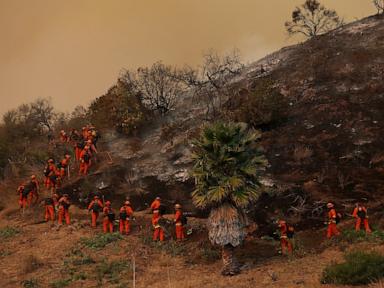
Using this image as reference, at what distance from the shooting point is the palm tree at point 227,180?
2147 cm

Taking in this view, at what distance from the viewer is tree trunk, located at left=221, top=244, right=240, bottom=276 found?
71.4ft

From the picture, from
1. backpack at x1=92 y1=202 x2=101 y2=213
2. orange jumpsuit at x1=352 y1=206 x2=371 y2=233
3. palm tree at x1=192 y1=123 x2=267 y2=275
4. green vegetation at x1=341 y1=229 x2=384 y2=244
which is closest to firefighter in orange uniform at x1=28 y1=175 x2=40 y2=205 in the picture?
backpack at x1=92 y1=202 x2=101 y2=213

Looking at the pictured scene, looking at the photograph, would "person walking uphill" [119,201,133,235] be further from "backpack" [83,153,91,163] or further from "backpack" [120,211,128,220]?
"backpack" [83,153,91,163]

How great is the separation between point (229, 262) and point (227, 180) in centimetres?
336

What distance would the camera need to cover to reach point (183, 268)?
23.2 m

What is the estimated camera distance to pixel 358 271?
17.8 metres

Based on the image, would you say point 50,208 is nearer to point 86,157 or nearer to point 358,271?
point 86,157

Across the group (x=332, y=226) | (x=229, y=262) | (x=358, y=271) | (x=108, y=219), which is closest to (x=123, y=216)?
(x=108, y=219)

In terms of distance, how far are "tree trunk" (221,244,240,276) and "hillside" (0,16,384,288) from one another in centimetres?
42

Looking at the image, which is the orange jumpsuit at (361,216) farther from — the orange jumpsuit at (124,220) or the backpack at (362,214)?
the orange jumpsuit at (124,220)

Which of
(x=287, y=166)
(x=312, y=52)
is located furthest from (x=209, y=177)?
(x=312, y=52)

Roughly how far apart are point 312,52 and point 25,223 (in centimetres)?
2861

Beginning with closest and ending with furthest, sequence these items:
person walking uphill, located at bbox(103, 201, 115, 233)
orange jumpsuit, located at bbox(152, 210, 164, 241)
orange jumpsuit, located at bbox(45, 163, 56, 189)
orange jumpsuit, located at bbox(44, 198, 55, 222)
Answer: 1. orange jumpsuit, located at bbox(152, 210, 164, 241)
2. person walking uphill, located at bbox(103, 201, 115, 233)
3. orange jumpsuit, located at bbox(44, 198, 55, 222)
4. orange jumpsuit, located at bbox(45, 163, 56, 189)

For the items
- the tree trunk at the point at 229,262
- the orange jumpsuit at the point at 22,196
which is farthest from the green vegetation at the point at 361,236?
the orange jumpsuit at the point at 22,196
